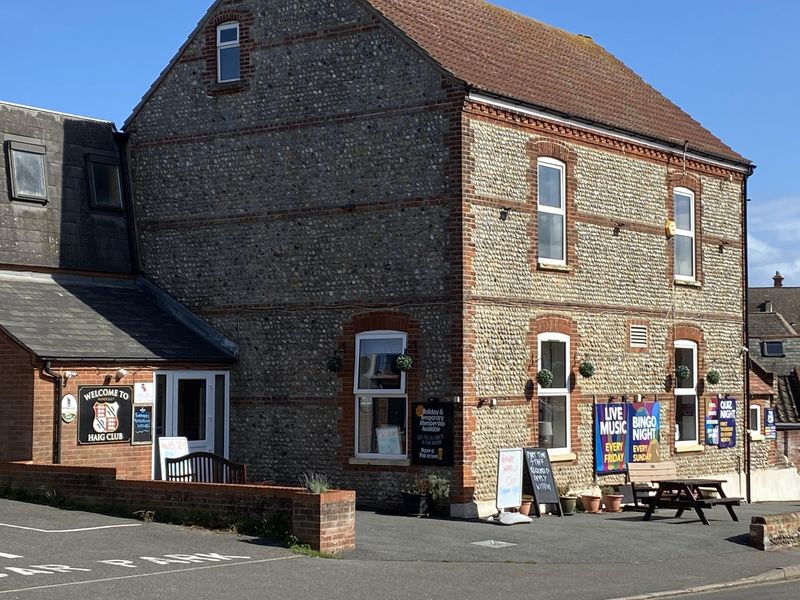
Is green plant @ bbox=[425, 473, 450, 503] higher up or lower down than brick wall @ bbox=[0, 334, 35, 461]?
lower down

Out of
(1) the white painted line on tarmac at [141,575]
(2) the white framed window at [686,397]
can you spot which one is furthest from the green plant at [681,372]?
(1) the white painted line on tarmac at [141,575]

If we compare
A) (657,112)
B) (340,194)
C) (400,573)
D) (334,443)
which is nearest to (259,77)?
(340,194)

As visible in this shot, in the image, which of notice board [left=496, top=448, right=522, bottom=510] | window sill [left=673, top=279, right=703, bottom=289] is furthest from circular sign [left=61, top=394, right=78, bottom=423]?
window sill [left=673, top=279, right=703, bottom=289]

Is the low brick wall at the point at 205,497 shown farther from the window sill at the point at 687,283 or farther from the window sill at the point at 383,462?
the window sill at the point at 687,283

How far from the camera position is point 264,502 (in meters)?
16.5

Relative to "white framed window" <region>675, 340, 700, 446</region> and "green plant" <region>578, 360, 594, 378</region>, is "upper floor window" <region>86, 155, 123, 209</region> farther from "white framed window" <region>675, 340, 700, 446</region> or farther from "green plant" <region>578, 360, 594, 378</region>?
"white framed window" <region>675, 340, 700, 446</region>

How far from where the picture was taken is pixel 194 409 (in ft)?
75.6

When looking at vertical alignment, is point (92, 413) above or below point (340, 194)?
below

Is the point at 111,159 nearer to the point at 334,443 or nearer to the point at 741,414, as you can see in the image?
the point at 334,443

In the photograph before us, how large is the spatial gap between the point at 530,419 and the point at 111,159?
9945 millimetres

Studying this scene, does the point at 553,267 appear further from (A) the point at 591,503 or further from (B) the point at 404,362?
(A) the point at 591,503

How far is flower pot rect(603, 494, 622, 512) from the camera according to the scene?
73.9ft

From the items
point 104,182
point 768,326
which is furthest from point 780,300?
point 104,182

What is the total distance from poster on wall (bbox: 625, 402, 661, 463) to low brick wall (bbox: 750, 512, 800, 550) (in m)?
5.44
